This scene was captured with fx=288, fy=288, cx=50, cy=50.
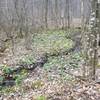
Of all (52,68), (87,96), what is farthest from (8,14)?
(87,96)

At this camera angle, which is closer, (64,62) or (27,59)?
(64,62)

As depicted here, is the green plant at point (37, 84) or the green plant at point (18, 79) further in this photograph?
the green plant at point (18, 79)

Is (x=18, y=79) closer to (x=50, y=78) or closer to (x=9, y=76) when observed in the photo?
(x=9, y=76)

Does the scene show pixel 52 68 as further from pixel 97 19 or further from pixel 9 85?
pixel 97 19

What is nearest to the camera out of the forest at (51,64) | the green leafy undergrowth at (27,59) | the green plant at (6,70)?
the forest at (51,64)

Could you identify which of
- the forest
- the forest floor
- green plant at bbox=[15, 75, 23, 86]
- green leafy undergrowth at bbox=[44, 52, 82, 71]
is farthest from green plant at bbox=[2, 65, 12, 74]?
green leafy undergrowth at bbox=[44, 52, 82, 71]

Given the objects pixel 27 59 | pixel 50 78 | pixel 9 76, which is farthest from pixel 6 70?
pixel 50 78

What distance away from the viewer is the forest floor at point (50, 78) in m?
8.49

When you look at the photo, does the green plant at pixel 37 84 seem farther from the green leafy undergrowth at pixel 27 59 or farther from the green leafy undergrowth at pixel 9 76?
the green leafy undergrowth at pixel 27 59

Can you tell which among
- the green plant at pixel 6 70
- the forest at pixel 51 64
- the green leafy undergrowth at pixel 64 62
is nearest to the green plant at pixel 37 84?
the forest at pixel 51 64

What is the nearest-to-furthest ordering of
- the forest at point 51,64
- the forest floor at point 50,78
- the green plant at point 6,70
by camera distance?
the forest floor at point 50,78
the forest at point 51,64
the green plant at point 6,70

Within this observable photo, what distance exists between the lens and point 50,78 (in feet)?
Result: 36.0

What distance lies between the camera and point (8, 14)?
25875mm

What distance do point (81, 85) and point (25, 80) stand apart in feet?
9.05
